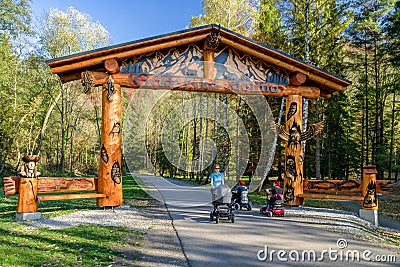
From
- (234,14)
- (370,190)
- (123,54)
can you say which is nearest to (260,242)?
(370,190)

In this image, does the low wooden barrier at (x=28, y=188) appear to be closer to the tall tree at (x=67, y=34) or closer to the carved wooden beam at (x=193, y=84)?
the carved wooden beam at (x=193, y=84)

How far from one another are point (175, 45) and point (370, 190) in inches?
294

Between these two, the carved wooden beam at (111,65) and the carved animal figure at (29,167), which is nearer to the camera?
the carved animal figure at (29,167)

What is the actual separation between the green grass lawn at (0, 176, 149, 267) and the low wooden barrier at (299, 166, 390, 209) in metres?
6.78

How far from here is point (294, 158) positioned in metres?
11.8

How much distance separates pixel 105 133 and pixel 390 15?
1841 centimetres

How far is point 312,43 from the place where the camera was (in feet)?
65.2

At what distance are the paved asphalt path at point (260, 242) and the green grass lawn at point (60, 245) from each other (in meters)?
1.35

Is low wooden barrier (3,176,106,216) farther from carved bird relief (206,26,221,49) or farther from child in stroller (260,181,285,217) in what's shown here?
carved bird relief (206,26,221,49)

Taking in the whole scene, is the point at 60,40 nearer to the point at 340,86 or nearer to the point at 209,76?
the point at 209,76

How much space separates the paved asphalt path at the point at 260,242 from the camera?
555 centimetres

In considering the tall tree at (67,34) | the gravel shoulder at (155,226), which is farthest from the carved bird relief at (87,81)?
the tall tree at (67,34)

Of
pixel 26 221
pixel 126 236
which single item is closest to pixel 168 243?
pixel 126 236

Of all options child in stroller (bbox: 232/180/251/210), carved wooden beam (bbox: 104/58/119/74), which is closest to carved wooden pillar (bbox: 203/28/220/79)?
carved wooden beam (bbox: 104/58/119/74)
